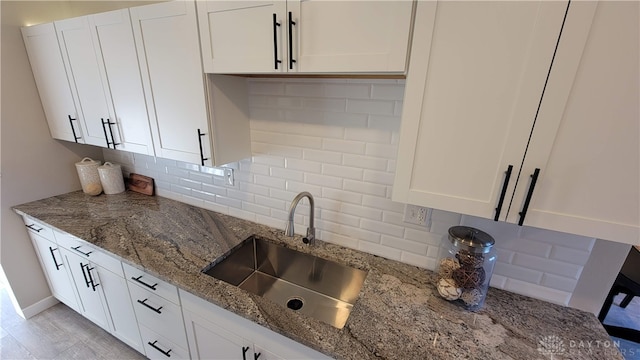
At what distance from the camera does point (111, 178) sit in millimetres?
2061

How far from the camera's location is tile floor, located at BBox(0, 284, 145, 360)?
1.79 m

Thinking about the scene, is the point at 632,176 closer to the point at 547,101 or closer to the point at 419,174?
the point at 547,101

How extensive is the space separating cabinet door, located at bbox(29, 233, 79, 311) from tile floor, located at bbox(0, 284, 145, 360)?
0.50 feet

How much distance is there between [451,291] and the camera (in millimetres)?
1058

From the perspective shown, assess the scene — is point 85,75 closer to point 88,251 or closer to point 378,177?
point 88,251

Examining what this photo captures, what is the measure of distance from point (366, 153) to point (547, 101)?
699 millimetres

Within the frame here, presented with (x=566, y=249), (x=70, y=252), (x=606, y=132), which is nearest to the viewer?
(x=606, y=132)

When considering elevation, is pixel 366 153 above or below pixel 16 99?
below

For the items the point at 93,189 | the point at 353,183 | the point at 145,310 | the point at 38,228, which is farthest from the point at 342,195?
the point at 38,228

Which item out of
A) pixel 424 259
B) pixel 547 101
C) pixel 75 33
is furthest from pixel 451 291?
pixel 75 33

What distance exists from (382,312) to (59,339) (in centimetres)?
242

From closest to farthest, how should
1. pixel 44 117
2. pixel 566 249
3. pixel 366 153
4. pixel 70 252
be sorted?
pixel 566 249 < pixel 366 153 < pixel 70 252 < pixel 44 117

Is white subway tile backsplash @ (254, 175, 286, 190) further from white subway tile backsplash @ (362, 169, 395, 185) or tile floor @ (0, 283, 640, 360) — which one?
tile floor @ (0, 283, 640, 360)

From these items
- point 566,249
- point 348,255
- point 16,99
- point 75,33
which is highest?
point 75,33
